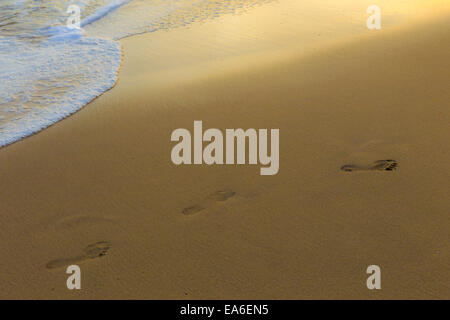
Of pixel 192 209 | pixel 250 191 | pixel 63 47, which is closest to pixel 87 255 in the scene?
pixel 192 209

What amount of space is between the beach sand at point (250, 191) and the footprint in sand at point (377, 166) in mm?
35

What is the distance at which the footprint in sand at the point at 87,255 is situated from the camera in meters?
2.99

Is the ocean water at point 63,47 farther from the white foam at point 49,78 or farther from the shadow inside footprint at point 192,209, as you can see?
the shadow inside footprint at point 192,209

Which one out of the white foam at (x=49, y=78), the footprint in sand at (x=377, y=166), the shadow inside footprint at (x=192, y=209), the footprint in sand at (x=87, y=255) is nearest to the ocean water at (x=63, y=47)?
the white foam at (x=49, y=78)

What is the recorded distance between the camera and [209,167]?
3795mm

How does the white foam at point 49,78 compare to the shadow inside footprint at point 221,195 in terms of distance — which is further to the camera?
the white foam at point 49,78

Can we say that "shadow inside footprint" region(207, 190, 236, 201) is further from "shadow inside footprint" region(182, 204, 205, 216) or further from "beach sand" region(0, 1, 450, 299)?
"shadow inside footprint" region(182, 204, 205, 216)

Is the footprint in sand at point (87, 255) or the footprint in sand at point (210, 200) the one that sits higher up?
the footprint in sand at point (210, 200)

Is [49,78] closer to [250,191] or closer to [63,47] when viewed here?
[63,47]

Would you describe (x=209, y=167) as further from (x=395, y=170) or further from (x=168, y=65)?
(x=168, y=65)

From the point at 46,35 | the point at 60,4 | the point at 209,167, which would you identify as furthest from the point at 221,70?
the point at 60,4

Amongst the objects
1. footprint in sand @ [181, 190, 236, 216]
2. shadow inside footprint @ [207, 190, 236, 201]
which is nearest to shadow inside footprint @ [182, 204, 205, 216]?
footprint in sand @ [181, 190, 236, 216]

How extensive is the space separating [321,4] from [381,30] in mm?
2075

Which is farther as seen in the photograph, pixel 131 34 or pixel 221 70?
pixel 131 34
